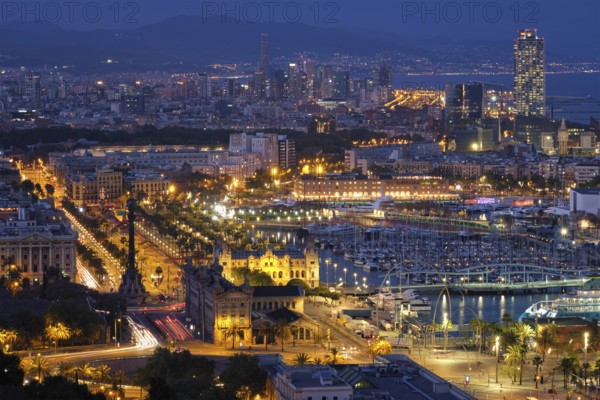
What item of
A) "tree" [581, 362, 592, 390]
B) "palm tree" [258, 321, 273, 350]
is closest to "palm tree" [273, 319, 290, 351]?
"palm tree" [258, 321, 273, 350]

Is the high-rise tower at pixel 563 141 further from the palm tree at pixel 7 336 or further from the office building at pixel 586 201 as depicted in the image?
the palm tree at pixel 7 336

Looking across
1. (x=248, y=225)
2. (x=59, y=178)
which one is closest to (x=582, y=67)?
(x=59, y=178)

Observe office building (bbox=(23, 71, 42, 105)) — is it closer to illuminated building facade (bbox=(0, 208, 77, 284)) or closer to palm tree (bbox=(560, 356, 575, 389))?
illuminated building facade (bbox=(0, 208, 77, 284))

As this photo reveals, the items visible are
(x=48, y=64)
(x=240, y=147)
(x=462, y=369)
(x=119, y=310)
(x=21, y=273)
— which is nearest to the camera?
(x=462, y=369)

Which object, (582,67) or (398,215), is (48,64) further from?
(398,215)

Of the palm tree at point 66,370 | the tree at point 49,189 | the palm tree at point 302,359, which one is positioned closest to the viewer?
the palm tree at point 66,370

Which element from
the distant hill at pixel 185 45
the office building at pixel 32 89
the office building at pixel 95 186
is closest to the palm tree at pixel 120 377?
the office building at pixel 95 186

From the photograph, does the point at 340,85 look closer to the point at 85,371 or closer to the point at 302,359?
the point at 302,359
